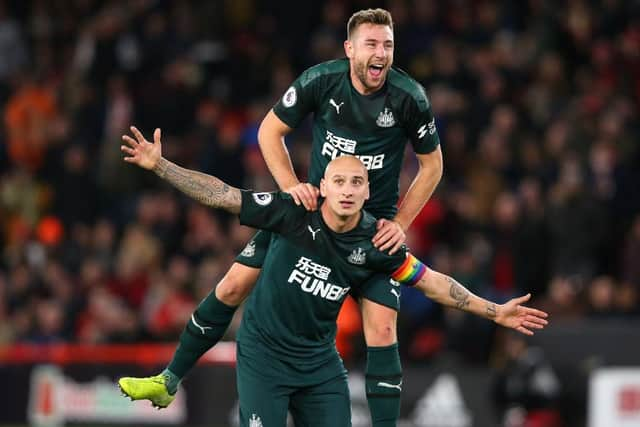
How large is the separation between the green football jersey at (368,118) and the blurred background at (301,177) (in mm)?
6017

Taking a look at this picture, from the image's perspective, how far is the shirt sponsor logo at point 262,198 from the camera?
8363 millimetres

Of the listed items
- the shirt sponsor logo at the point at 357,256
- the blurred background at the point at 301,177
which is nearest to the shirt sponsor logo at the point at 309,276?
the shirt sponsor logo at the point at 357,256

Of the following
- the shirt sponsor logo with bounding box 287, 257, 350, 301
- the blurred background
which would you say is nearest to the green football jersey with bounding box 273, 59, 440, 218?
the shirt sponsor logo with bounding box 287, 257, 350, 301

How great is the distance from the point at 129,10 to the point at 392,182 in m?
12.1

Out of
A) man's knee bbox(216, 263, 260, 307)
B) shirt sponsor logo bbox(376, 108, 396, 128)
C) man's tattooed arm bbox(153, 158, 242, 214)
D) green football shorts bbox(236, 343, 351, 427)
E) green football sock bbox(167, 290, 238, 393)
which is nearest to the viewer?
man's tattooed arm bbox(153, 158, 242, 214)

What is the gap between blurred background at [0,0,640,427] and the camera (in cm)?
1491

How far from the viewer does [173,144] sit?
1861 centimetres

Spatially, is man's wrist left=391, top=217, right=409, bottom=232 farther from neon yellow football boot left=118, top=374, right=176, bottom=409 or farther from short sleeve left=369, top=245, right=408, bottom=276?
neon yellow football boot left=118, top=374, right=176, bottom=409

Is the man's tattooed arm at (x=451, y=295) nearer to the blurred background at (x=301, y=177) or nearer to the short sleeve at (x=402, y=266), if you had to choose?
the short sleeve at (x=402, y=266)

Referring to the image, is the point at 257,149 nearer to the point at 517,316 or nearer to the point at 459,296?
the point at 459,296

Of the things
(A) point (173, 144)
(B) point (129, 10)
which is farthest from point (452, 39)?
(B) point (129, 10)

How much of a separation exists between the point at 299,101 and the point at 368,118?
1.45ft

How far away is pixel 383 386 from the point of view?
874 cm

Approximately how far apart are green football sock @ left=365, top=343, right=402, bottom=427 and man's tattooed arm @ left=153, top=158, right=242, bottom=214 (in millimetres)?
1241
